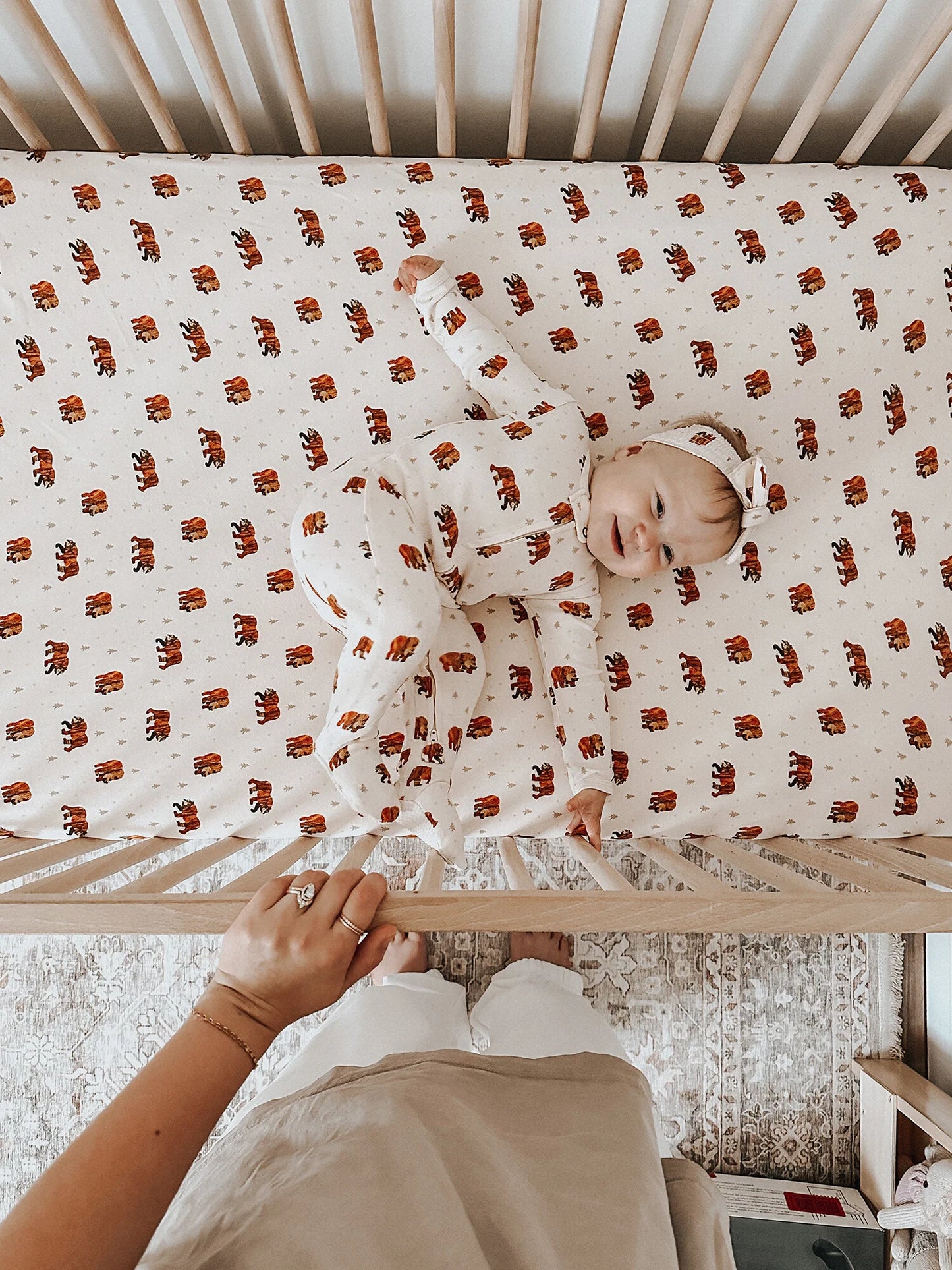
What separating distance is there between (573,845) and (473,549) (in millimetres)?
453

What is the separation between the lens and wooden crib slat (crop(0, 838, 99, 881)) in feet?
3.33

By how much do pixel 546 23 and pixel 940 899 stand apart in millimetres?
1220

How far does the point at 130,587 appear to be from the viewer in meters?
1.29

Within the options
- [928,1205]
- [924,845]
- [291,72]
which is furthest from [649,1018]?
[291,72]

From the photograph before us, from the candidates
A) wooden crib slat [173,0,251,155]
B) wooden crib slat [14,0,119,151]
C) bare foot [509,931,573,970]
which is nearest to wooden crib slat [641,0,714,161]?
wooden crib slat [173,0,251,155]

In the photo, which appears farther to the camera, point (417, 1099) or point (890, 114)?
point (890, 114)

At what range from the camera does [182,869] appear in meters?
1.00

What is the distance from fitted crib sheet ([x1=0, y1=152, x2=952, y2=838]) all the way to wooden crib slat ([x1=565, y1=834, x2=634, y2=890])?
0.28ft

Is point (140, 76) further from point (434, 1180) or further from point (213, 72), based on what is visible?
point (434, 1180)

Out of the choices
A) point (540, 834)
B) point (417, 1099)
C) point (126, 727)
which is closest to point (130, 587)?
point (126, 727)

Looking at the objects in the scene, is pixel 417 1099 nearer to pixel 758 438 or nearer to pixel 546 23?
pixel 758 438

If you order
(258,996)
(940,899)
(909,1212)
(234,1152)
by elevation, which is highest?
(940,899)

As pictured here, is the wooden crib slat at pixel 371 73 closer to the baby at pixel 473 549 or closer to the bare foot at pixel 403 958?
the baby at pixel 473 549

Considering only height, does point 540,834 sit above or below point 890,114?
below
